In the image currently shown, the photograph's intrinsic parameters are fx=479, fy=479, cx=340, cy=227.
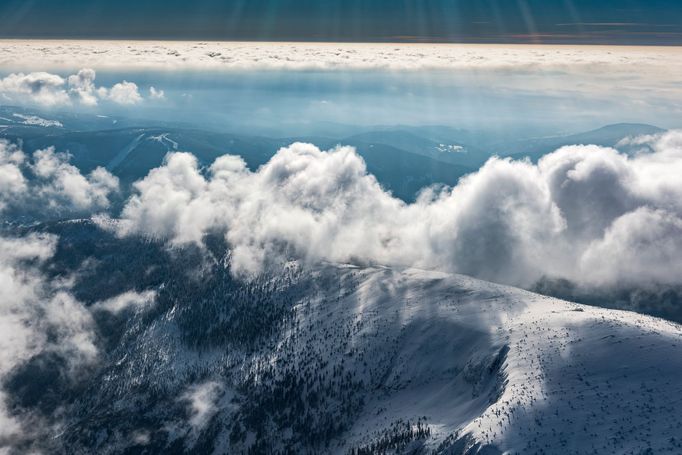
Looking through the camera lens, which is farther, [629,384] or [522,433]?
[629,384]

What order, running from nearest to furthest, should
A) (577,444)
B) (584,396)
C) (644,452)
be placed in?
1. (644,452)
2. (577,444)
3. (584,396)

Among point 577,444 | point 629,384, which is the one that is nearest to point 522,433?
point 577,444

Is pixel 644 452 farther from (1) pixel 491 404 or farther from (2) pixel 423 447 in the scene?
(2) pixel 423 447

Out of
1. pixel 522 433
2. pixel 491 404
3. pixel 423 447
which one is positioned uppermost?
pixel 522 433

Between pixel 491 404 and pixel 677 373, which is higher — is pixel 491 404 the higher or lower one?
the lower one

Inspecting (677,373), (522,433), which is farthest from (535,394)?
(677,373)

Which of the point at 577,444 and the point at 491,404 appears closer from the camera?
the point at 577,444

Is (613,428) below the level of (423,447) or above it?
above

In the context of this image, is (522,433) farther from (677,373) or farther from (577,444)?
(677,373)

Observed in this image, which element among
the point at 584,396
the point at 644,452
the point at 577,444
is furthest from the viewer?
the point at 584,396
